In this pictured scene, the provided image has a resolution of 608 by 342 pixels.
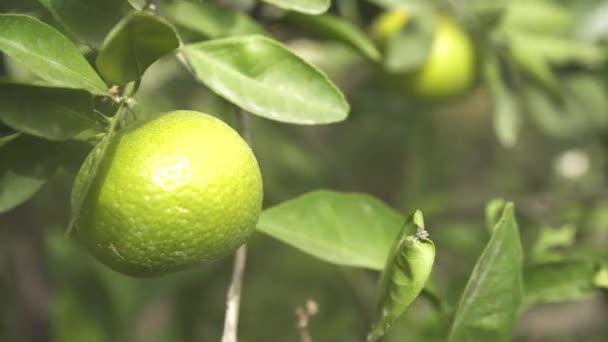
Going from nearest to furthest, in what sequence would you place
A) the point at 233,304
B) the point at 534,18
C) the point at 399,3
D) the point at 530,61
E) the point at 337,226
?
the point at 233,304, the point at 337,226, the point at 399,3, the point at 530,61, the point at 534,18

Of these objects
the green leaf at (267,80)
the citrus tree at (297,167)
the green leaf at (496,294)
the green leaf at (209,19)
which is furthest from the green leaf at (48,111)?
the green leaf at (496,294)

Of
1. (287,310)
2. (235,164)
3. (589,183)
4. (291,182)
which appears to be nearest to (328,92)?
(235,164)

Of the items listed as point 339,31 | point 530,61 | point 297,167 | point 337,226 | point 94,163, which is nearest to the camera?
point 94,163

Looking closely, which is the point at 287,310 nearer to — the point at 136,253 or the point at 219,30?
the point at 219,30

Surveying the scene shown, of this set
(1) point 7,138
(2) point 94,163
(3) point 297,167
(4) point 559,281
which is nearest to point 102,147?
(2) point 94,163

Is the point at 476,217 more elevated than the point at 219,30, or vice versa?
the point at 219,30

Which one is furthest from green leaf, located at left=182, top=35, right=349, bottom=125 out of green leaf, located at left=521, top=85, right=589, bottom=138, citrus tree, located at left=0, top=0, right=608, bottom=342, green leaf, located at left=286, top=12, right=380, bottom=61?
green leaf, located at left=521, top=85, right=589, bottom=138

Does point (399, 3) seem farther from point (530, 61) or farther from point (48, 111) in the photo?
point (48, 111)
